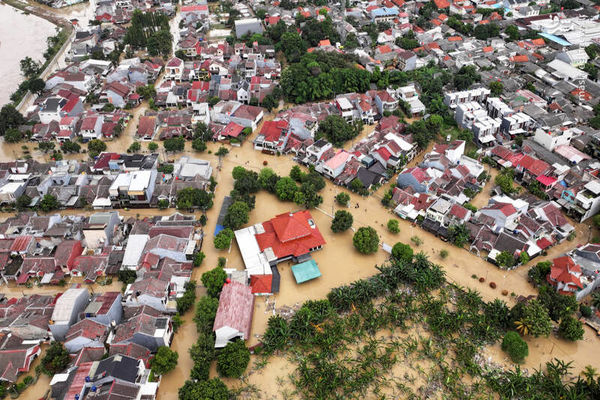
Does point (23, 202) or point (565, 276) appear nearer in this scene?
point (565, 276)

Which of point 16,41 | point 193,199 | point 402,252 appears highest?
point 193,199

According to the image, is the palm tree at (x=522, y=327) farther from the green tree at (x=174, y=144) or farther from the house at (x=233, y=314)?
the green tree at (x=174, y=144)

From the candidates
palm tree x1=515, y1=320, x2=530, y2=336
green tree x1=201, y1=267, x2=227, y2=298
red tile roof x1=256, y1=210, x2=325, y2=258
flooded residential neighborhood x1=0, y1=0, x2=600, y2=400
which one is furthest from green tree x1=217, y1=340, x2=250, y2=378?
palm tree x1=515, y1=320, x2=530, y2=336

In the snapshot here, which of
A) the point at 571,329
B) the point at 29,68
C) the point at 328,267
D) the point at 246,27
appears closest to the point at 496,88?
the point at 571,329

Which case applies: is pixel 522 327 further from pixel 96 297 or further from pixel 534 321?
pixel 96 297

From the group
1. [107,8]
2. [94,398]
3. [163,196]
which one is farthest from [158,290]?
[107,8]

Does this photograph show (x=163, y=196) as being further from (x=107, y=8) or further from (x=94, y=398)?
(x=107, y=8)

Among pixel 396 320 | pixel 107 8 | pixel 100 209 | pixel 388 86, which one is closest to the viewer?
pixel 396 320
